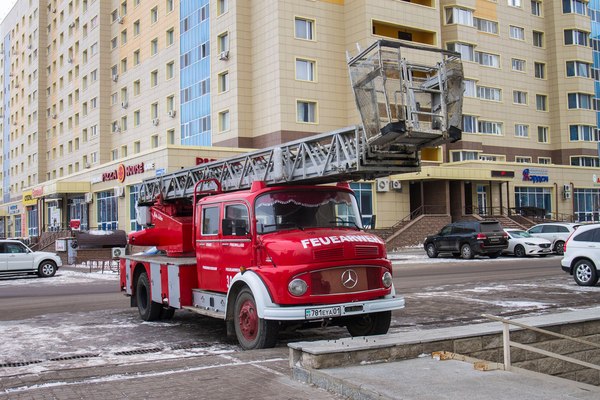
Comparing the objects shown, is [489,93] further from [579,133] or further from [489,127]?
[579,133]

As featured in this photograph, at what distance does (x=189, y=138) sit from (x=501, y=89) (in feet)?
90.1

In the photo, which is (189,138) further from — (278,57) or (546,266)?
(546,266)

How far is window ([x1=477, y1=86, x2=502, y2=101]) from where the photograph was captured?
2062 inches

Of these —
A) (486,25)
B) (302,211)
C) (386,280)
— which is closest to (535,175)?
(486,25)

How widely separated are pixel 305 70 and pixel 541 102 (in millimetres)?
A: 27566

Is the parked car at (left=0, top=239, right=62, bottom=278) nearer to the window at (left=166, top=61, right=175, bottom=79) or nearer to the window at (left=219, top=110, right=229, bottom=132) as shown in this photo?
the window at (left=219, top=110, right=229, bottom=132)

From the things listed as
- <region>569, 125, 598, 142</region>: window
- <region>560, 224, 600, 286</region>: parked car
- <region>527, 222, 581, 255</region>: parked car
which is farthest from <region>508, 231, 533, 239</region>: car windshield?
<region>569, 125, 598, 142</region>: window

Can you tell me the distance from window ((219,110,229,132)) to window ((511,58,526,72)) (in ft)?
90.7

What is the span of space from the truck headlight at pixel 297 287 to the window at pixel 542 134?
2141 inches

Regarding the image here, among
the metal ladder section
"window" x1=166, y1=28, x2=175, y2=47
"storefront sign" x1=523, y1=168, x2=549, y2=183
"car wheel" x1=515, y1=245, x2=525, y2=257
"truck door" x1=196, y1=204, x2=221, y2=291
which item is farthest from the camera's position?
"window" x1=166, y1=28, x2=175, y2=47

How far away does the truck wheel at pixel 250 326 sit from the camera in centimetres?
863

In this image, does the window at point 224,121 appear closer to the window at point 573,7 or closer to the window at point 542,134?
the window at point 542,134

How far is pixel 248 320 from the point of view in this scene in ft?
29.4

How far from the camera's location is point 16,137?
8738 centimetres
